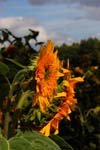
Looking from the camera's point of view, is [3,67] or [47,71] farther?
[47,71]

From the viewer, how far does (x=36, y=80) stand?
2.20 m

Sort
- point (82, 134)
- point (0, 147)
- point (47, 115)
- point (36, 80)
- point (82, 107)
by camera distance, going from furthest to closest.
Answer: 1. point (82, 107)
2. point (82, 134)
3. point (47, 115)
4. point (36, 80)
5. point (0, 147)

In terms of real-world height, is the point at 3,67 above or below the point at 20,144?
above

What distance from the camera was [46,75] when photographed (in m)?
2.32

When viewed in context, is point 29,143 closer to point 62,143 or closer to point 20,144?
point 20,144

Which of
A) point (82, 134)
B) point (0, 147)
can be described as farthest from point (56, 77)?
point (82, 134)

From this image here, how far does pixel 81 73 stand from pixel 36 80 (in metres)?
6.10

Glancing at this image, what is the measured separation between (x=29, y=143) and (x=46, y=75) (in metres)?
0.31

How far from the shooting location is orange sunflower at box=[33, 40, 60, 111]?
219 centimetres

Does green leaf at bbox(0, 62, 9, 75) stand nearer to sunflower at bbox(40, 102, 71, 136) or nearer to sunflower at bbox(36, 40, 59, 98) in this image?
sunflower at bbox(36, 40, 59, 98)

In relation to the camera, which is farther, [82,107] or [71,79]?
[82,107]

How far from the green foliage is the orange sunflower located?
0.11m

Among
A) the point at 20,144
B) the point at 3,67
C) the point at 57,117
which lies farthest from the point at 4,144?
the point at 57,117

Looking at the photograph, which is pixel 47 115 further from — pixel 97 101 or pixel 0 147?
pixel 97 101
